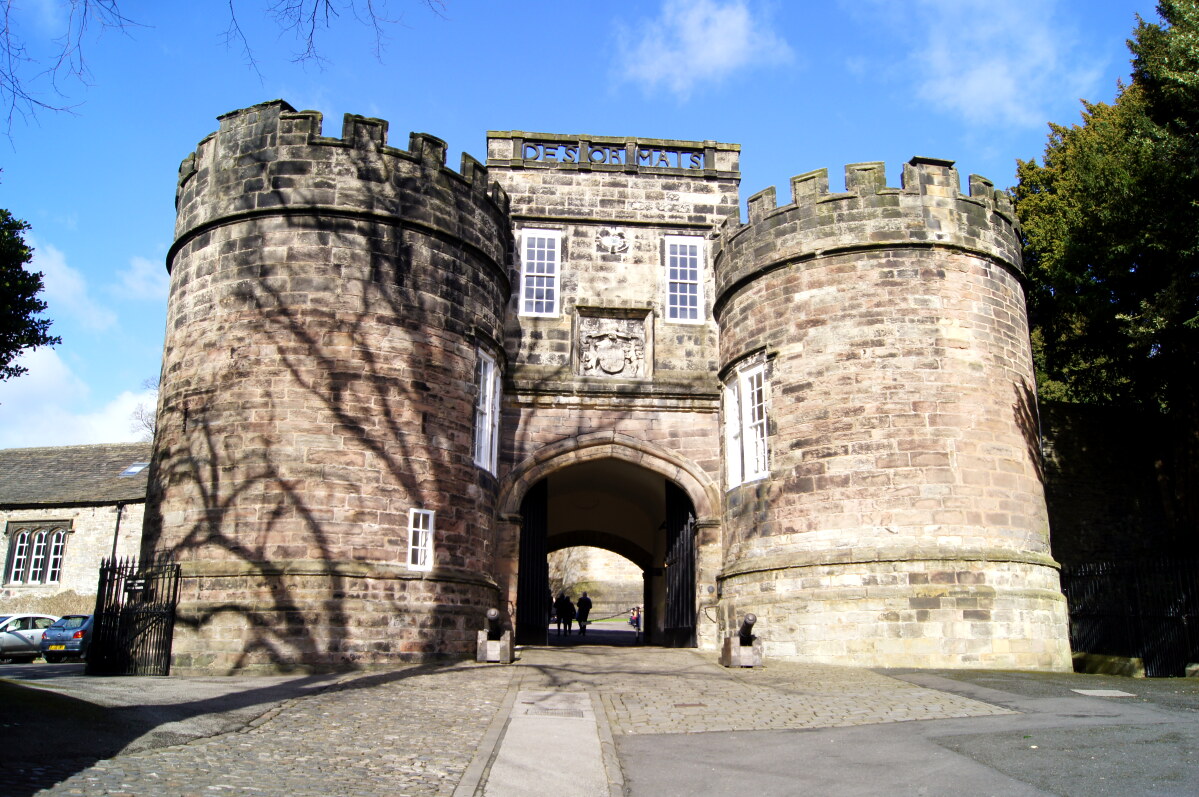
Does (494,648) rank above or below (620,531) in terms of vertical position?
below

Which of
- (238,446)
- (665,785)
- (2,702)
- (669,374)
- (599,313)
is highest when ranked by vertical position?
(599,313)

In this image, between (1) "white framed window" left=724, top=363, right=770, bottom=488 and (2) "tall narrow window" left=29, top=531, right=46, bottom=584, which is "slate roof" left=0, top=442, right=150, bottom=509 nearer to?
(2) "tall narrow window" left=29, top=531, right=46, bottom=584

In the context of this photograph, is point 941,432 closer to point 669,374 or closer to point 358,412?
point 669,374

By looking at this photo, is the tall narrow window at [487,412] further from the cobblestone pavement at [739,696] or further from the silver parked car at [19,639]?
the silver parked car at [19,639]

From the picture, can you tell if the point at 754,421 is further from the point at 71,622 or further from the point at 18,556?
the point at 18,556

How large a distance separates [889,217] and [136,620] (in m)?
12.8

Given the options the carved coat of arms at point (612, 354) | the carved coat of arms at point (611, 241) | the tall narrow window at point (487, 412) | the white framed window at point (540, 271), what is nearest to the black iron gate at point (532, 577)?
the tall narrow window at point (487, 412)

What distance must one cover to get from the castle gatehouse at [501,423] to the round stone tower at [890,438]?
0.14ft

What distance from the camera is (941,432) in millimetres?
14078

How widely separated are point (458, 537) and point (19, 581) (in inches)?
843

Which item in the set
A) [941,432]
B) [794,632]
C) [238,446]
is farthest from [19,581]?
[941,432]

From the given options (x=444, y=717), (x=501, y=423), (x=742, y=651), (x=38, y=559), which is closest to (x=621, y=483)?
(x=501, y=423)

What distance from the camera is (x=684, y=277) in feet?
61.7

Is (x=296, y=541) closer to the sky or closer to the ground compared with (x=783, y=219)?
closer to the ground
